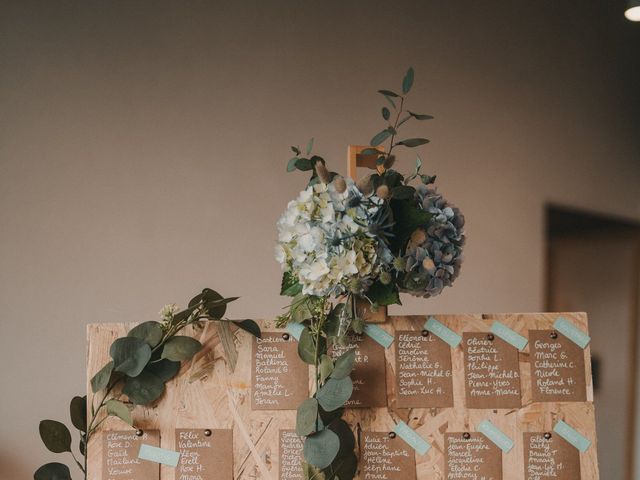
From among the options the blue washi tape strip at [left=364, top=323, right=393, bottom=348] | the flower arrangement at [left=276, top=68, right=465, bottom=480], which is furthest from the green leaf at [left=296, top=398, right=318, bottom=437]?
the blue washi tape strip at [left=364, top=323, right=393, bottom=348]

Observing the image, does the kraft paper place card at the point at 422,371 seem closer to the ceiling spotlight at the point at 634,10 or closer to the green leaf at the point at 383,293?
the green leaf at the point at 383,293

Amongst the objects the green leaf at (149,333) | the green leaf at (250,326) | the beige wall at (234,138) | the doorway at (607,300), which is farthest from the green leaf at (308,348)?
the doorway at (607,300)

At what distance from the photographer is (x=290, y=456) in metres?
1.36

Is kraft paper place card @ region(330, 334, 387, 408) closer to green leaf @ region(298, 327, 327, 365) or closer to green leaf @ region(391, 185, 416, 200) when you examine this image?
green leaf @ region(298, 327, 327, 365)

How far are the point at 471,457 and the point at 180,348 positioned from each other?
709 millimetres

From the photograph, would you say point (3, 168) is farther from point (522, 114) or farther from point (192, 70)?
point (522, 114)

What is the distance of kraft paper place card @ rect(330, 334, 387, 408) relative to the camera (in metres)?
1.37

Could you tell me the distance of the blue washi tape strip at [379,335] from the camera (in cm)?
139

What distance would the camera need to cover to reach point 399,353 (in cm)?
139

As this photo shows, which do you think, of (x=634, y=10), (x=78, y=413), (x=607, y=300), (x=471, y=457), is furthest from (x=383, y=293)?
(x=607, y=300)

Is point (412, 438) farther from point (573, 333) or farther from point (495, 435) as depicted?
point (573, 333)

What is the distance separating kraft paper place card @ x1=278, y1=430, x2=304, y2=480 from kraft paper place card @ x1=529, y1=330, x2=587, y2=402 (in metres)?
0.56

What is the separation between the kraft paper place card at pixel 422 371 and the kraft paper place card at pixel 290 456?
250 millimetres

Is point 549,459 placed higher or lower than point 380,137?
lower
